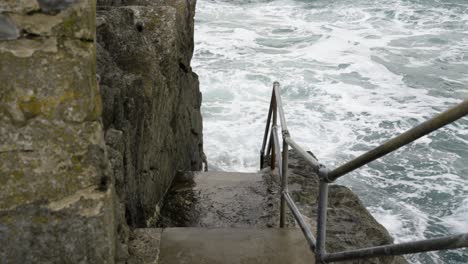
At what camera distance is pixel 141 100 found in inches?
139

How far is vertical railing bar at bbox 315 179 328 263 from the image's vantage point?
2.02 meters

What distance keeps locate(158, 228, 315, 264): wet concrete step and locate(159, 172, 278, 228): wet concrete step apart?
984mm

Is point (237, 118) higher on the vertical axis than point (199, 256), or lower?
lower

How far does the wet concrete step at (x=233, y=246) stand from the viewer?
2703 mm

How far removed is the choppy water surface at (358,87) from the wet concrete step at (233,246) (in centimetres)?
440

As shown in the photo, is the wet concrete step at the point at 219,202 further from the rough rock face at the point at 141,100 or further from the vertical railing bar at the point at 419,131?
the vertical railing bar at the point at 419,131

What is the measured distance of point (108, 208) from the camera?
1971mm

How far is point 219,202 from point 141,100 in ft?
4.26

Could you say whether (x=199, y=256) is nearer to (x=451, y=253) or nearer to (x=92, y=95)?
(x=92, y=95)

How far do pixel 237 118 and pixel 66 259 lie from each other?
9.44 meters

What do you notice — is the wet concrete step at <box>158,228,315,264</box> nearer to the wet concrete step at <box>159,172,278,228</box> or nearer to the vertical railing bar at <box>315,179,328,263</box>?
the vertical railing bar at <box>315,179,328,263</box>

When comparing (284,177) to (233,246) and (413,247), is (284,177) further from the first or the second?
(413,247)

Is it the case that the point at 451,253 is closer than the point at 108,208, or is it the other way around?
the point at 108,208

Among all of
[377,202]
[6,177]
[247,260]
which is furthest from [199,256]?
[377,202]
